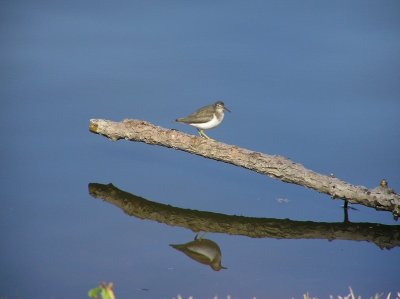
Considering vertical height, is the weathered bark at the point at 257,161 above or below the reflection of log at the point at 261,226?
above

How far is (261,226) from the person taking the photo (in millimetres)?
10055

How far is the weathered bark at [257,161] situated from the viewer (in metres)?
10.1

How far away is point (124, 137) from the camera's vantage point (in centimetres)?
1094

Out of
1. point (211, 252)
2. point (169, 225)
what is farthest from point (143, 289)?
point (169, 225)

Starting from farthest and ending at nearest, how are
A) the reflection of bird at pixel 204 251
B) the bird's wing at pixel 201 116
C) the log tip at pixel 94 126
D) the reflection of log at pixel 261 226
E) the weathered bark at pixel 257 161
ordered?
the log tip at pixel 94 126 → the bird's wing at pixel 201 116 → the weathered bark at pixel 257 161 → the reflection of log at pixel 261 226 → the reflection of bird at pixel 204 251

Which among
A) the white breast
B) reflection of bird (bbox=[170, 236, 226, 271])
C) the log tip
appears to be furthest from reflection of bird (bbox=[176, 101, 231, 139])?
reflection of bird (bbox=[170, 236, 226, 271])

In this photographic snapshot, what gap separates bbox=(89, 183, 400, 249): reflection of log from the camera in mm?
9883

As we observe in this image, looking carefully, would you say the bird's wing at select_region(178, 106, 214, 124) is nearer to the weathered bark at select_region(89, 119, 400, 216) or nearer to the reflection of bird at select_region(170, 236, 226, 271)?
the weathered bark at select_region(89, 119, 400, 216)

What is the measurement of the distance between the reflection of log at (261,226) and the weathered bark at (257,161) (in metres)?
0.36

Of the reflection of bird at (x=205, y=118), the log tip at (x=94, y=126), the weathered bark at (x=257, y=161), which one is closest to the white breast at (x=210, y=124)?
the reflection of bird at (x=205, y=118)

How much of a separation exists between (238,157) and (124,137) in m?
1.71

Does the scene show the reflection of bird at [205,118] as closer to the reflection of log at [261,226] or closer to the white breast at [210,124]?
the white breast at [210,124]

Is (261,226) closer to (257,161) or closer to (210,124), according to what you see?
(257,161)

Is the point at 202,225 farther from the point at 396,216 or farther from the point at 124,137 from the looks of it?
the point at 396,216
